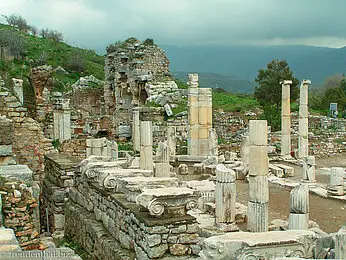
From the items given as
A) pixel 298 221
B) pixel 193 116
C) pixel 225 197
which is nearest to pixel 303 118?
pixel 193 116

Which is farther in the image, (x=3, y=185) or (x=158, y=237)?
(x=3, y=185)

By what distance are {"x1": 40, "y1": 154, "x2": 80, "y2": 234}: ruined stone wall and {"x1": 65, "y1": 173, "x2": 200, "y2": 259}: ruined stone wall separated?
120 cm

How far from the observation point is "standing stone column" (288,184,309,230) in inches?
349

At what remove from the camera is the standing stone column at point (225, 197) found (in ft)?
32.0

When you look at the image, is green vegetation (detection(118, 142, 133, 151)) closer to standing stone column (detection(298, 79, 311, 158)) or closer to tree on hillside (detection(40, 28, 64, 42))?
standing stone column (detection(298, 79, 311, 158))

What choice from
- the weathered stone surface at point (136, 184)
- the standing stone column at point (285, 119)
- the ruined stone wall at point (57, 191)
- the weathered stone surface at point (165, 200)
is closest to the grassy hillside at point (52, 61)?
the standing stone column at point (285, 119)

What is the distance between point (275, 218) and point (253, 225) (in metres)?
2.13

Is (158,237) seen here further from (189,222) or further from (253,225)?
(253,225)

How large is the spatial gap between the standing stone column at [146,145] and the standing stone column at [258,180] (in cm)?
362

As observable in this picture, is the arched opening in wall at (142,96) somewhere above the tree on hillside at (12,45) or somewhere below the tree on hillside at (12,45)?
below

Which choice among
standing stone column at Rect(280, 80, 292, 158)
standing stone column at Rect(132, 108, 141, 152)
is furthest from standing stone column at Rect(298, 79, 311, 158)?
standing stone column at Rect(132, 108, 141, 152)

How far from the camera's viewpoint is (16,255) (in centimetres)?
493

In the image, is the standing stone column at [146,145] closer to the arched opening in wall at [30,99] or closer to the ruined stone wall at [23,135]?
the ruined stone wall at [23,135]

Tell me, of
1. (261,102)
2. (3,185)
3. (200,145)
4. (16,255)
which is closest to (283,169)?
(200,145)
